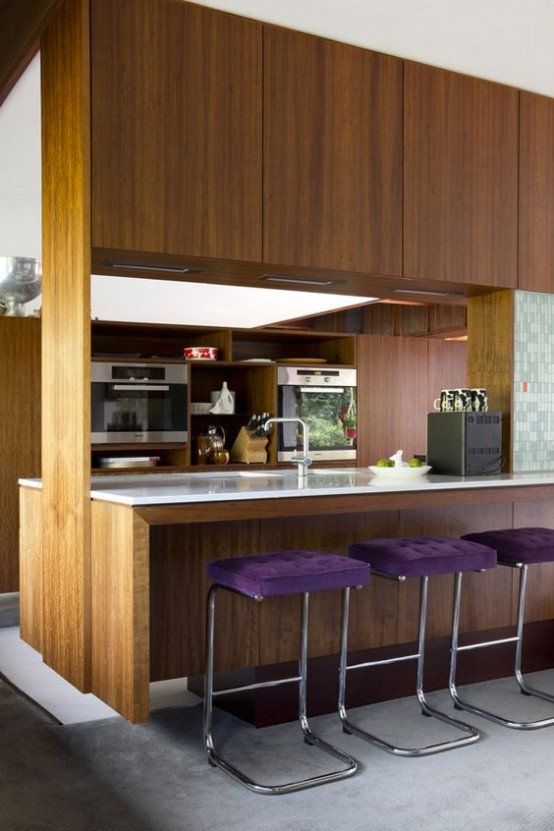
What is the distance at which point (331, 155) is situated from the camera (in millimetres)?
3850

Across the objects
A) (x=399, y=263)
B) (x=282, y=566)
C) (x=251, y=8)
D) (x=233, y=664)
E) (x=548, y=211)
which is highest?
(x=251, y=8)

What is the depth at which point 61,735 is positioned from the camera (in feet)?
10.8

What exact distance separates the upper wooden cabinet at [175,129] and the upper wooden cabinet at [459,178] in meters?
0.84

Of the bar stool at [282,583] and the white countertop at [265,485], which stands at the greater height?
the white countertop at [265,485]

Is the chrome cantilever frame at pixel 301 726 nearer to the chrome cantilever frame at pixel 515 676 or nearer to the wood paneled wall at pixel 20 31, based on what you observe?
the chrome cantilever frame at pixel 515 676

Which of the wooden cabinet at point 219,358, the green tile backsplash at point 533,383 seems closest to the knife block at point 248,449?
the wooden cabinet at point 219,358

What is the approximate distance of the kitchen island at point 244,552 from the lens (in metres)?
2.92

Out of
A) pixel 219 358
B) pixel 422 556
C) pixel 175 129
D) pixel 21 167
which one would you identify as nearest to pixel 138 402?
pixel 219 358

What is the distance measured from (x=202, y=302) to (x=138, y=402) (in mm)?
2302

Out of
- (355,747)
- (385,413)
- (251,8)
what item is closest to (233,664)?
(355,747)

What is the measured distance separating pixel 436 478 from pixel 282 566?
121 cm

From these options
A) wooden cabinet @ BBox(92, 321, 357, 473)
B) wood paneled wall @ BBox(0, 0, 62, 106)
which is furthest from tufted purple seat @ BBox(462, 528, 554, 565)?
wooden cabinet @ BBox(92, 321, 357, 473)

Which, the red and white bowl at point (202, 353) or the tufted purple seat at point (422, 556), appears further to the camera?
the red and white bowl at point (202, 353)

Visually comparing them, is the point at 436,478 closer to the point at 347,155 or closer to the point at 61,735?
the point at 347,155
